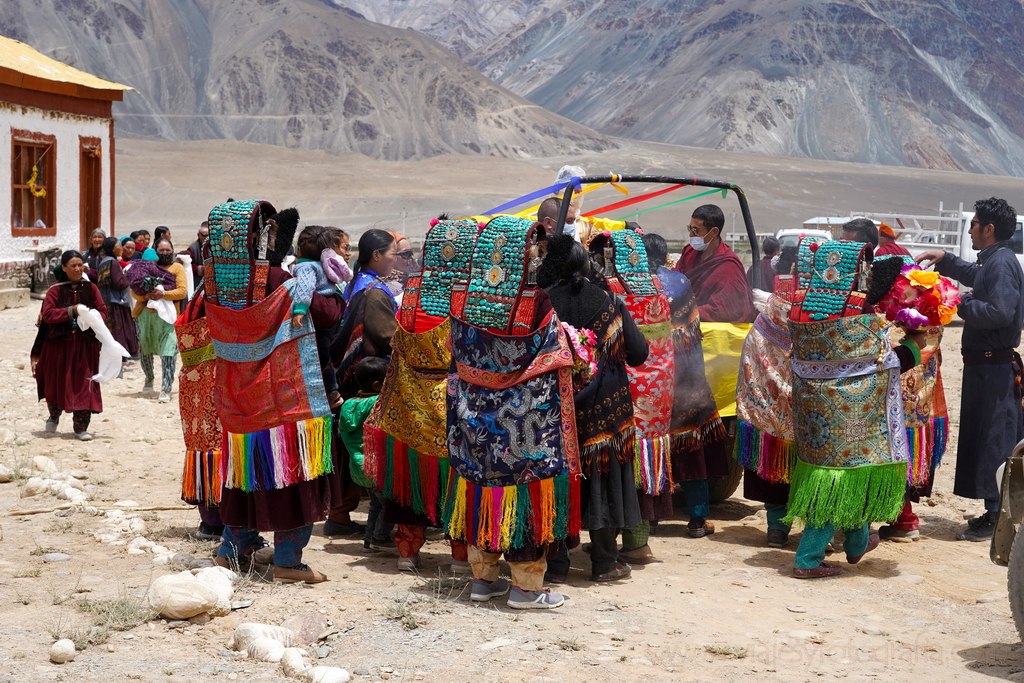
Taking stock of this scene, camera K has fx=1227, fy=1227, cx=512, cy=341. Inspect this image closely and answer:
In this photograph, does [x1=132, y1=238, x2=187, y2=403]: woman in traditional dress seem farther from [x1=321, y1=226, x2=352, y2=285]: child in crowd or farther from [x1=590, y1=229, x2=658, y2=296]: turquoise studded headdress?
[x1=590, y1=229, x2=658, y2=296]: turquoise studded headdress

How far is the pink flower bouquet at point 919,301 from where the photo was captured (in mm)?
5836

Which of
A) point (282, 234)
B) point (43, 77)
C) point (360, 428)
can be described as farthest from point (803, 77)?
point (282, 234)

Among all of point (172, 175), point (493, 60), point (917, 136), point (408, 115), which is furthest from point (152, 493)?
point (493, 60)

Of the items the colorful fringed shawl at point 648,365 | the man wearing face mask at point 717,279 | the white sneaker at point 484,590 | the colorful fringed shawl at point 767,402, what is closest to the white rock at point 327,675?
the white sneaker at point 484,590

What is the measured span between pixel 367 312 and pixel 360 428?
64cm

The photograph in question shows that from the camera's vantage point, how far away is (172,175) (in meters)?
49.2

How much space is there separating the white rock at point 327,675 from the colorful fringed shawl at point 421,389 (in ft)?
4.41

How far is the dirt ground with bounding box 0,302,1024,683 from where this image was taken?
172 inches

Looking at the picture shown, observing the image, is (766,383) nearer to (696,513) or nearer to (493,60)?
(696,513)

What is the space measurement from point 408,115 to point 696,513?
64980 millimetres

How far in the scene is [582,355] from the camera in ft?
16.3

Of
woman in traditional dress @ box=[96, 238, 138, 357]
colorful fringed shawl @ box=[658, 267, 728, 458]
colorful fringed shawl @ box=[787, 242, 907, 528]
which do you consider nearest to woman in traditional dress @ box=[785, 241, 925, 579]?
colorful fringed shawl @ box=[787, 242, 907, 528]

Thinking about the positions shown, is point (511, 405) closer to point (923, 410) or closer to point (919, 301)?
point (919, 301)

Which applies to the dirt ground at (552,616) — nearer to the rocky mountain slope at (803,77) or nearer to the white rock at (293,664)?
the white rock at (293,664)
